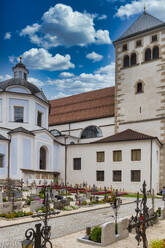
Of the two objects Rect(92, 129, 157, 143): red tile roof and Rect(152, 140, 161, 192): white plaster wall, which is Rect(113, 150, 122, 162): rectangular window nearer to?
Rect(92, 129, 157, 143): red tile roof

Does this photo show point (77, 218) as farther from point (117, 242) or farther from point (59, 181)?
point (59, 181)

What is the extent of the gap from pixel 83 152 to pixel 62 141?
683cm

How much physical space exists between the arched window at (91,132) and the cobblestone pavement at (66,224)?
25.0m

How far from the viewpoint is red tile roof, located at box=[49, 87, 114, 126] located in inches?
1832

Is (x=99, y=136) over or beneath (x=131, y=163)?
over

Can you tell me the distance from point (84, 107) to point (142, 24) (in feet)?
54.7

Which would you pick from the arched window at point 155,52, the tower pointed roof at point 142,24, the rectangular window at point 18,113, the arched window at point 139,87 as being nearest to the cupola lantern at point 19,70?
the rectangular window at point 18,113

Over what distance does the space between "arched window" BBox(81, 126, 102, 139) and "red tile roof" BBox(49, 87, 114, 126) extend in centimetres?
Result: 174

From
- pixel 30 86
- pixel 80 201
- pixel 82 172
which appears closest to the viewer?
pixel 80 201

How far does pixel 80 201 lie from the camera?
22.7 metres

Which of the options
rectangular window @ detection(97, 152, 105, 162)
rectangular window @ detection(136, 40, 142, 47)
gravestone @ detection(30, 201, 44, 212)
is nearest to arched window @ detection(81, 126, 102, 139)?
rectangular window @ detection(97, 152, 105, 162)

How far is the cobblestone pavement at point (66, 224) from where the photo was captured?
→ 12641 mm

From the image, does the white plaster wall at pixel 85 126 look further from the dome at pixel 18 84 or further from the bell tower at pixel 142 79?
the dome at pixel 18 84

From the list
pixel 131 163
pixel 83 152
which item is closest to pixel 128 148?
pixel 131 163
